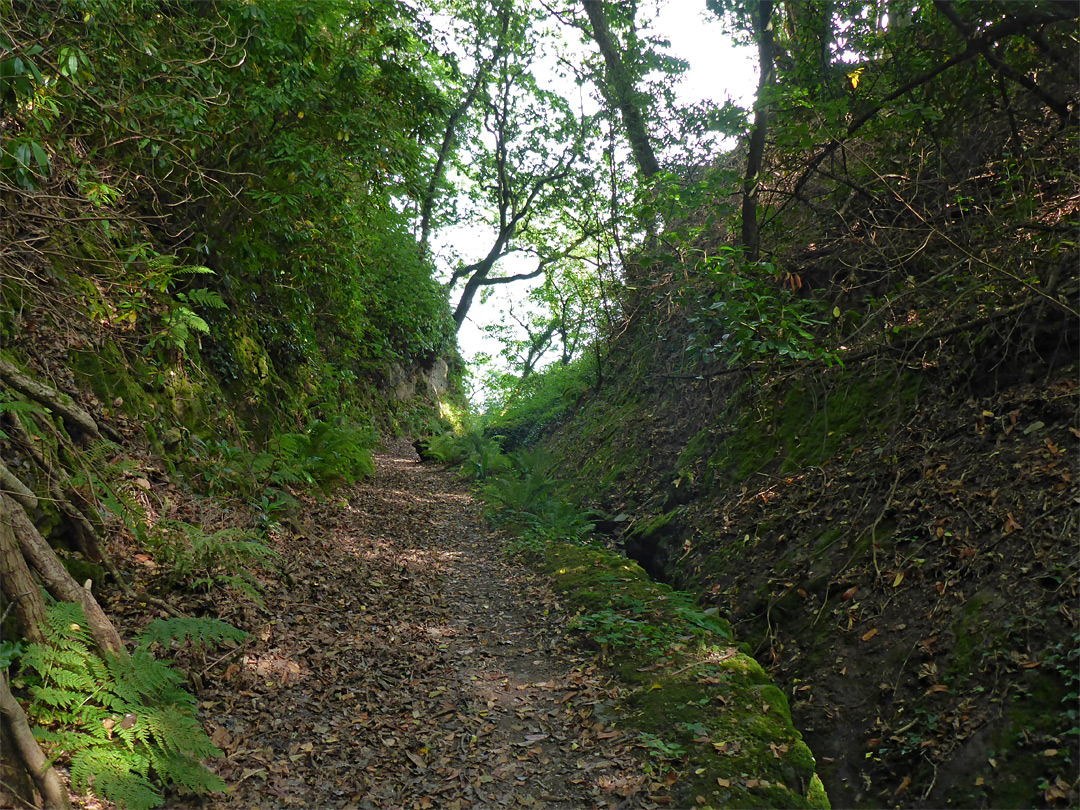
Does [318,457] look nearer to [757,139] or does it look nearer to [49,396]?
[49,396]

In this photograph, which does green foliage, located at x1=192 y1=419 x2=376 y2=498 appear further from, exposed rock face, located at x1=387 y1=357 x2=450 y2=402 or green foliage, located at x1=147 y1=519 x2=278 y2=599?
exposed rock face, located at x1=387 y1=357 x2=450 y2=402

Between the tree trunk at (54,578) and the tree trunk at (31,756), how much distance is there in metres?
0.67

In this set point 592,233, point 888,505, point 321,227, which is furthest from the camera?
point 592,233

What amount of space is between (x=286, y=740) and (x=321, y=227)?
6.37 metres

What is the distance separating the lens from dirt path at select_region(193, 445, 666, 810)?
A: 336cm

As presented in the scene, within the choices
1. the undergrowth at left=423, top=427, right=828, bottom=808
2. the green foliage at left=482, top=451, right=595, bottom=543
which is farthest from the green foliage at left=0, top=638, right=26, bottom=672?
the green foliage at left=482, top=451, right=595, bottom=543

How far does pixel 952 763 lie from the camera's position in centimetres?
315

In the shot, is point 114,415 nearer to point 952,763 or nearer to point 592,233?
point 952,763

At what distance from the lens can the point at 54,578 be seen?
10.5 ft

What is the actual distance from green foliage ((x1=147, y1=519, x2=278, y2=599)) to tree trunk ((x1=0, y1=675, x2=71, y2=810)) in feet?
6.28

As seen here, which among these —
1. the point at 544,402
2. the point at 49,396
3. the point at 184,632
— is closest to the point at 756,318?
the point at 184,632

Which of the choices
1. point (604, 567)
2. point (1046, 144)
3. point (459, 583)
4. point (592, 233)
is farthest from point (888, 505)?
point (592, 233)

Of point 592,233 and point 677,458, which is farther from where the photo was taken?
point 592,233

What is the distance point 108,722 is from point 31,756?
49 centimetres
